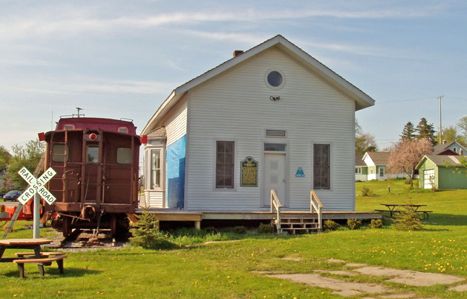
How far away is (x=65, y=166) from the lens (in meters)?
17.5

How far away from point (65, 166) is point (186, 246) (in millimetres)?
4210

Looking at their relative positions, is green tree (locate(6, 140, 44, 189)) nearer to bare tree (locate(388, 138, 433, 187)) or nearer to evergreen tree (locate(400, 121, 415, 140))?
bare tree (locate(388, 138, 433, 187))

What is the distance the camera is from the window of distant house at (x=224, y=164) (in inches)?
872

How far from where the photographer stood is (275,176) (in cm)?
2280

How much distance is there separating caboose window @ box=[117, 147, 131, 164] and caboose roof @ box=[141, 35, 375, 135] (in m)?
3.86

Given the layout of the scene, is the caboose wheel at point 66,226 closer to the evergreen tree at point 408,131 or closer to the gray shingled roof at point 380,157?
the gray shingled roof at point 380,157

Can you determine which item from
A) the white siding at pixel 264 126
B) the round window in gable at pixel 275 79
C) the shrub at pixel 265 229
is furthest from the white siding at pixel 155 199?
the shrub at pixel 265 229

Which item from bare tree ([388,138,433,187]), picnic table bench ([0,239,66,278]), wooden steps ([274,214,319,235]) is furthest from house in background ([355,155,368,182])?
picnic table bench ([0,239,66,278])

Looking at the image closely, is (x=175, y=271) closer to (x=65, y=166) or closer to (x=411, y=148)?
(x=65, y=166)

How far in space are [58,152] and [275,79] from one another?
904 cm

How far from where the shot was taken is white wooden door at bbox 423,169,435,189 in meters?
62.4

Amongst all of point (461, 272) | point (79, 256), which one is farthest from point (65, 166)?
point (461, 272)

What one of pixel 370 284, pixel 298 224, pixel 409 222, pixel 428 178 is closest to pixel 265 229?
pixel 298 224

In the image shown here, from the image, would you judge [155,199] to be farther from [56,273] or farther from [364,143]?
[364,143]
